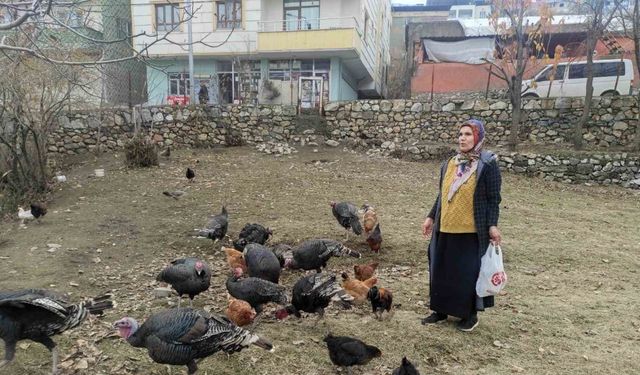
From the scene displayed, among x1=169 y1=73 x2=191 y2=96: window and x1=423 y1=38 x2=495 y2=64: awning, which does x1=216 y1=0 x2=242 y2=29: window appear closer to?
x1=169 y1=73 x2=191 y2=96: window

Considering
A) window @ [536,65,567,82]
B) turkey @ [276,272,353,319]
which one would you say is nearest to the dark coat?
turkey @ [276,272,353,319]

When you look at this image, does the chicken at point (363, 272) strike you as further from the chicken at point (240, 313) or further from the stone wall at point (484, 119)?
the stone wall at point (484, 119)

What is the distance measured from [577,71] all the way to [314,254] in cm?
1518

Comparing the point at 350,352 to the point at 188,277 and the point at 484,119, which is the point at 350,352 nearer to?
the point at 188,277

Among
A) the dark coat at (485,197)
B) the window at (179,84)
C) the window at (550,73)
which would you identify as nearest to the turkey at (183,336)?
the dark coat at (485,197)

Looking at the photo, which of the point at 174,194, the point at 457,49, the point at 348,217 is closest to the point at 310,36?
the point at 457,49

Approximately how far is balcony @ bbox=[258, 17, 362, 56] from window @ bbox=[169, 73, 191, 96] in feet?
14.1

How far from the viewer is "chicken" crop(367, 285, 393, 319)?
4.12 meters

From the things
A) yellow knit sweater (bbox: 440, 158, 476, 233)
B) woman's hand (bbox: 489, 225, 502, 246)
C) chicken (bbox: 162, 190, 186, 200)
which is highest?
yellow knit sweater (bbox: 440, 158, 476, 233)

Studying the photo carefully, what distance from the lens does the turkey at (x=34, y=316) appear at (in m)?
3.06

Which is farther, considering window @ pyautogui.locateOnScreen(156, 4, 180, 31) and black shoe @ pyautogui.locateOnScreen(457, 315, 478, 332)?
window @ pyautogui.locateOnScreen(156, 4, 180, 31)

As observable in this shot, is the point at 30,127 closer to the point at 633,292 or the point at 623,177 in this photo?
the point at 633,292

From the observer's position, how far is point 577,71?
52.3 feet

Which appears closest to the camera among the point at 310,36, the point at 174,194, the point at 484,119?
the point at 174,194
